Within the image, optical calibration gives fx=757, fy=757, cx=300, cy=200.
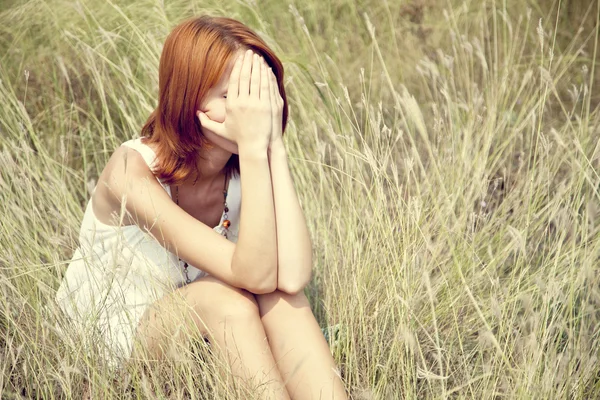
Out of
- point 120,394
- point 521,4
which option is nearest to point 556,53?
point 521,4

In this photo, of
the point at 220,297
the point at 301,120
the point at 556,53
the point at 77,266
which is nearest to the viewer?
the point at 220,297

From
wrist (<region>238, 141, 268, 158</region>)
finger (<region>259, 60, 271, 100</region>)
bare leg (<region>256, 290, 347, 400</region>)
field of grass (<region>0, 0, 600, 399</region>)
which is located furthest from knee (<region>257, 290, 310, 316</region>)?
finger (<region>259, 60, 271, 100</region>)

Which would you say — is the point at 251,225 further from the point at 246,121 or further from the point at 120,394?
the point at 120,394

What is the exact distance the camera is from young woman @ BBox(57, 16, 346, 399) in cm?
183

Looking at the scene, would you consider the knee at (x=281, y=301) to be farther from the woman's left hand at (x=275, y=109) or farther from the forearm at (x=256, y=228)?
the woman's left hand at (x=275, y=109)

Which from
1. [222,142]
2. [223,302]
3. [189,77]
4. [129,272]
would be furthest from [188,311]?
[189,77]

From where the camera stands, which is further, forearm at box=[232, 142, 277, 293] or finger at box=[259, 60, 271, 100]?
finger at box=[259, 60, 271, 100]

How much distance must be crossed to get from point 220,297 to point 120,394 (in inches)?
12.9

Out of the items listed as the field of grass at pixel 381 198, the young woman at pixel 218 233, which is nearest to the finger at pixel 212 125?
the young woman at pixel 218 233

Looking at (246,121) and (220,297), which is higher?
(246,121)

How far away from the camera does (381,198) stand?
1949mm

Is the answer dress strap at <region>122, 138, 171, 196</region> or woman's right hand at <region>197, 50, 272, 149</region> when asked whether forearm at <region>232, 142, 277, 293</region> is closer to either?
woman's right hand at <region>197, 50, 272, 149</region>

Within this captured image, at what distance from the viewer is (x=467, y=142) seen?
2406mm

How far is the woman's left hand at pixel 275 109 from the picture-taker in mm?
2027
